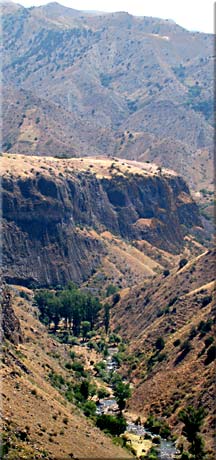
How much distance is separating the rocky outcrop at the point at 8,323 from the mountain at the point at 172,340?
56.0 feet

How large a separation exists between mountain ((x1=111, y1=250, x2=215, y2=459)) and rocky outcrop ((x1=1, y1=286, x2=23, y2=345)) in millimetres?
17076

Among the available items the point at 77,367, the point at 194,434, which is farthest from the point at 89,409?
the point at 77,367

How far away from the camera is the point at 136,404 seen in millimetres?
92438

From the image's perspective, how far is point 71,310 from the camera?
12769cm

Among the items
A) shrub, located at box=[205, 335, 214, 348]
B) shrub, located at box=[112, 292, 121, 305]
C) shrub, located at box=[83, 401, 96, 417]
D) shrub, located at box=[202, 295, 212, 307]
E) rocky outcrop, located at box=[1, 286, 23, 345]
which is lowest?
shrub, located at box=[112, 292, 121, 305]

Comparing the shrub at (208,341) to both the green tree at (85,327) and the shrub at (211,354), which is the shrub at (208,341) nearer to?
the shrub at (211,354)

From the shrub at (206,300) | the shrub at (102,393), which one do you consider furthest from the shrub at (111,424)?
the shrub at (206,300)

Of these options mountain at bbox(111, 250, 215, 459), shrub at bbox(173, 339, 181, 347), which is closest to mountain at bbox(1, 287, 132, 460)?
mountain at bbox(111, 250, 215, 459)

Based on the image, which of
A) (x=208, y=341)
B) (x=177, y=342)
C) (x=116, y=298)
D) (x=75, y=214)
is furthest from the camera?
(x=75, y=214)

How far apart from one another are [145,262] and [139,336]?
171 feet

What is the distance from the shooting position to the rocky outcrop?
8025 centimetres

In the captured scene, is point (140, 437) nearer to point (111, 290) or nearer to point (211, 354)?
point (211, 354)

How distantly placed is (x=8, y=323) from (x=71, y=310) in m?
45.5

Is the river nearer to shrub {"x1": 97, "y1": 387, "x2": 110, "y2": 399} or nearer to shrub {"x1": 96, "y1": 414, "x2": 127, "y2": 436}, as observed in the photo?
shrub {"x1": 97, "y1": 387, "x2": 110, "y2": 399}
